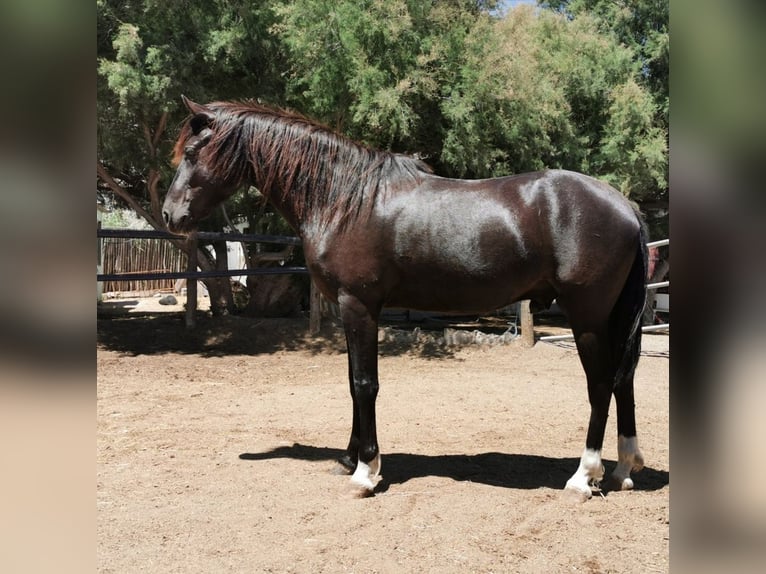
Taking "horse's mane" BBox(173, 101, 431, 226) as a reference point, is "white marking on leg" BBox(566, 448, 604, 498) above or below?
below

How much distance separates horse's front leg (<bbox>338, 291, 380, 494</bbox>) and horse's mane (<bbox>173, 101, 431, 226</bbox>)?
59cm

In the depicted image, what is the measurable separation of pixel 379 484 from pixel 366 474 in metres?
0.21

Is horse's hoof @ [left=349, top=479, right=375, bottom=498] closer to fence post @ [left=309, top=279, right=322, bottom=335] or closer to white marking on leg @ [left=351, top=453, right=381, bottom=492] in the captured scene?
white marking on leg @ [left=351, top=453, right=381, bottom=492]

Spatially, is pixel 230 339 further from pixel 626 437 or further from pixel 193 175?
pixel 626 437

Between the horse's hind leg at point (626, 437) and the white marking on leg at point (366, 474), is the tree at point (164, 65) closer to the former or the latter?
the white marking on leg at point (366, 474)

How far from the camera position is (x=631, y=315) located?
340 centimetres

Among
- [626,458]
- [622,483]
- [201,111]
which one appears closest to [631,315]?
[626,458]

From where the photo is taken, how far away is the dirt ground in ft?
8.67

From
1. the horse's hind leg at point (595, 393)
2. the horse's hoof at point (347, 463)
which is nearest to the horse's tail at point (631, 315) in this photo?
the horse's hind leg at point (595, 393)

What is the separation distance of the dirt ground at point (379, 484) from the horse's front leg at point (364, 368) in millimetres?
203

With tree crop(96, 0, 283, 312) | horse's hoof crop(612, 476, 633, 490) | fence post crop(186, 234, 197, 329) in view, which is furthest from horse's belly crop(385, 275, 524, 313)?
fence post crop(186, 234, 197, 329)
